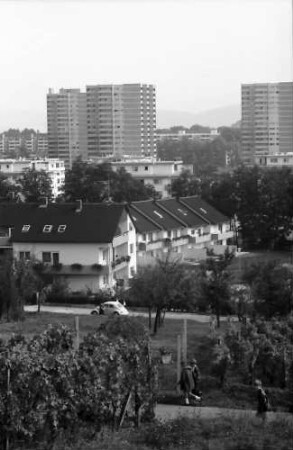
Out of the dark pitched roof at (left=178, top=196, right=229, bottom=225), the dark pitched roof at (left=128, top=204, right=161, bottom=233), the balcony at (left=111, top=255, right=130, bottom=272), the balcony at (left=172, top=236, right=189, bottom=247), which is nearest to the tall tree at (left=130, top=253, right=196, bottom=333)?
the balcony at (left=111, top=255, right=130, bottom=272)

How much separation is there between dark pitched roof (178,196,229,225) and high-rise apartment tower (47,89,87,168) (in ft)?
123

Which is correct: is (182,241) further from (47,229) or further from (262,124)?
(262,124)

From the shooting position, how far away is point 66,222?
19406 mm

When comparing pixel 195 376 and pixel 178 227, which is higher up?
pixel 195 376

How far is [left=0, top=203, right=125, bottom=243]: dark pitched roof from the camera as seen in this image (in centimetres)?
→ 1895

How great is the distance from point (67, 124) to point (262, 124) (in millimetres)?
17095

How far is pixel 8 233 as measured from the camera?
1998cm

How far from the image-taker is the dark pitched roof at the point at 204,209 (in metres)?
27.5

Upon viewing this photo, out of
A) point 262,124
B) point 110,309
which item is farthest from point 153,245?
point 262,124

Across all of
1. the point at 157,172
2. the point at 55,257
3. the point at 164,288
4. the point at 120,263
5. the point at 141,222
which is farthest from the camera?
the point at 157,172

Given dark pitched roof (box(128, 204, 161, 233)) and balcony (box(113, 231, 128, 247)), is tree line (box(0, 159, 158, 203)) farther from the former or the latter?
balcony (box(113, 231, 128, 247))

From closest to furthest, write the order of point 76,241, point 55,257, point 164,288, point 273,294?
point 273,294 < point 164,288 < point 76,241 < point 55,257

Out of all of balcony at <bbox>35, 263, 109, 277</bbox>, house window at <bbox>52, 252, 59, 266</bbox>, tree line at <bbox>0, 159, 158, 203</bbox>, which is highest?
tree line at <bbox>0, 159, 158, 203</bbox>

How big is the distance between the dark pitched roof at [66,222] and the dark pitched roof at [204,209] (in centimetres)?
783
